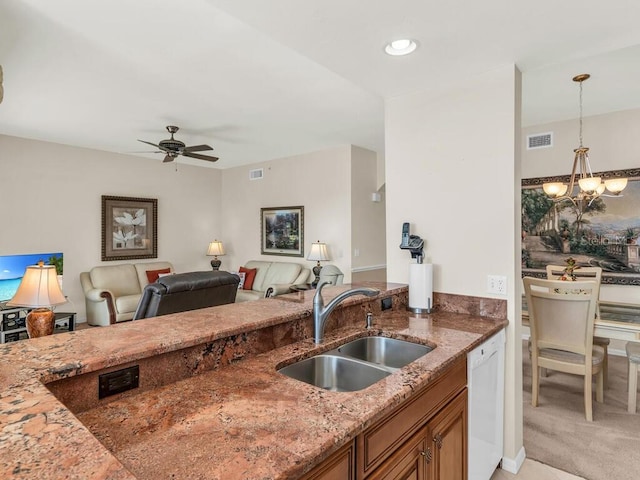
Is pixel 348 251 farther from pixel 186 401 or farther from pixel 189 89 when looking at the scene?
pixel 186 401

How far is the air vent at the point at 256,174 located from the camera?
670cm

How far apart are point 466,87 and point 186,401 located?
2459mm

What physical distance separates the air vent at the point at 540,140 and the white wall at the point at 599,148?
0.12ft

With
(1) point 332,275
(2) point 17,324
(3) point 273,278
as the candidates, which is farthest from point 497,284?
(2) point 17,324

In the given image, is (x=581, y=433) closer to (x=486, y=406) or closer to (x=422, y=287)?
(x=486, y=406)

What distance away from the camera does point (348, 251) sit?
5.54m

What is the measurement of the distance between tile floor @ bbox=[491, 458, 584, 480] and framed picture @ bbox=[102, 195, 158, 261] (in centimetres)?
585

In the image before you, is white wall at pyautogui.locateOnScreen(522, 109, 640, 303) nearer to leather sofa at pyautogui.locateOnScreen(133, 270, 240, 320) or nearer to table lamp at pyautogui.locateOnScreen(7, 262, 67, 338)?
leather sofa at pyautogui.locateOnScreen(133, 270, 240, 320)

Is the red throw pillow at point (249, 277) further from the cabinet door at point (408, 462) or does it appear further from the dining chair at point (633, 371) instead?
the cabinet door at point (408, 462)

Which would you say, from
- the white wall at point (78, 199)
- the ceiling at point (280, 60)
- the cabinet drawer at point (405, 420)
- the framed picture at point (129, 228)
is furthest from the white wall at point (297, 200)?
the cabinet drawer at point (405, 420)

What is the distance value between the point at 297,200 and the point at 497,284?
4.21 metres

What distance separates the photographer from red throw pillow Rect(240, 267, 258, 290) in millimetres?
6195

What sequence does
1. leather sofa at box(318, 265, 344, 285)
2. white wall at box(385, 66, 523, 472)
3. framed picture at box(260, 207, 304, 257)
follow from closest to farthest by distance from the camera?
white wall at box(385, 66, 523, 472) → leather sofa at box(318, 265, 344, 285) → framed picture at box(260, 207, 304, 257)

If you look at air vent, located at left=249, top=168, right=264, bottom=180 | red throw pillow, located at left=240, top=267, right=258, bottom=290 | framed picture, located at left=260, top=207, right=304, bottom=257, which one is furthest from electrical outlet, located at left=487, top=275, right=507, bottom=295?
air vent, located at left=249, top=168, right=264, bottom=180
